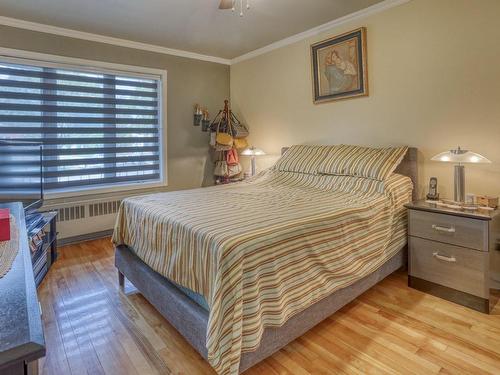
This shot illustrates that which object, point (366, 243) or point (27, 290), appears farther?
point (366, 243)

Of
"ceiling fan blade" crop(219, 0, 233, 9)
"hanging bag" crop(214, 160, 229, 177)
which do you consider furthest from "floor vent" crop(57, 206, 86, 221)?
"ceiling fan blade" crop(219, 0, 233, 9)

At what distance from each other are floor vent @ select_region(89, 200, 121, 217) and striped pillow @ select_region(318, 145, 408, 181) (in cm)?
253

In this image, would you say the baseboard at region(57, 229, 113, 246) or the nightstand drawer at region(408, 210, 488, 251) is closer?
the nightstand drawer at region(408, 210, 488, 251)

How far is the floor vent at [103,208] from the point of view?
11.9 feet

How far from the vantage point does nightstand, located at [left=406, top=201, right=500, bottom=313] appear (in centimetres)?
200

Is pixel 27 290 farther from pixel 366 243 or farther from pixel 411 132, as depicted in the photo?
pixel 411 132

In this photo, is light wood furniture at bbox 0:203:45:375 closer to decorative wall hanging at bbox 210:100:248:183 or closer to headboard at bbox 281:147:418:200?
headboard at bbox 281:147:418:200

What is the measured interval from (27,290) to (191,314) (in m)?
0.95

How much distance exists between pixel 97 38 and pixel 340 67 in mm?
2711

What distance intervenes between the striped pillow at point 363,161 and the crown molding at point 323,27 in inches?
50.6

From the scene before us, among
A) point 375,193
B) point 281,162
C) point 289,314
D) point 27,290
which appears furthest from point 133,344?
point 281,162

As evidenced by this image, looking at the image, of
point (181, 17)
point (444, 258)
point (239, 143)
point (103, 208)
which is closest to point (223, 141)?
point (239, 143)

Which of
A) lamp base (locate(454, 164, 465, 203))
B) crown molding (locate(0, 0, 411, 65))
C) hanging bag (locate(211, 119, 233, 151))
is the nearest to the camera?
lamp base (locate(454, 164, 465, 203))

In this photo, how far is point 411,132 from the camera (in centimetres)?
276
